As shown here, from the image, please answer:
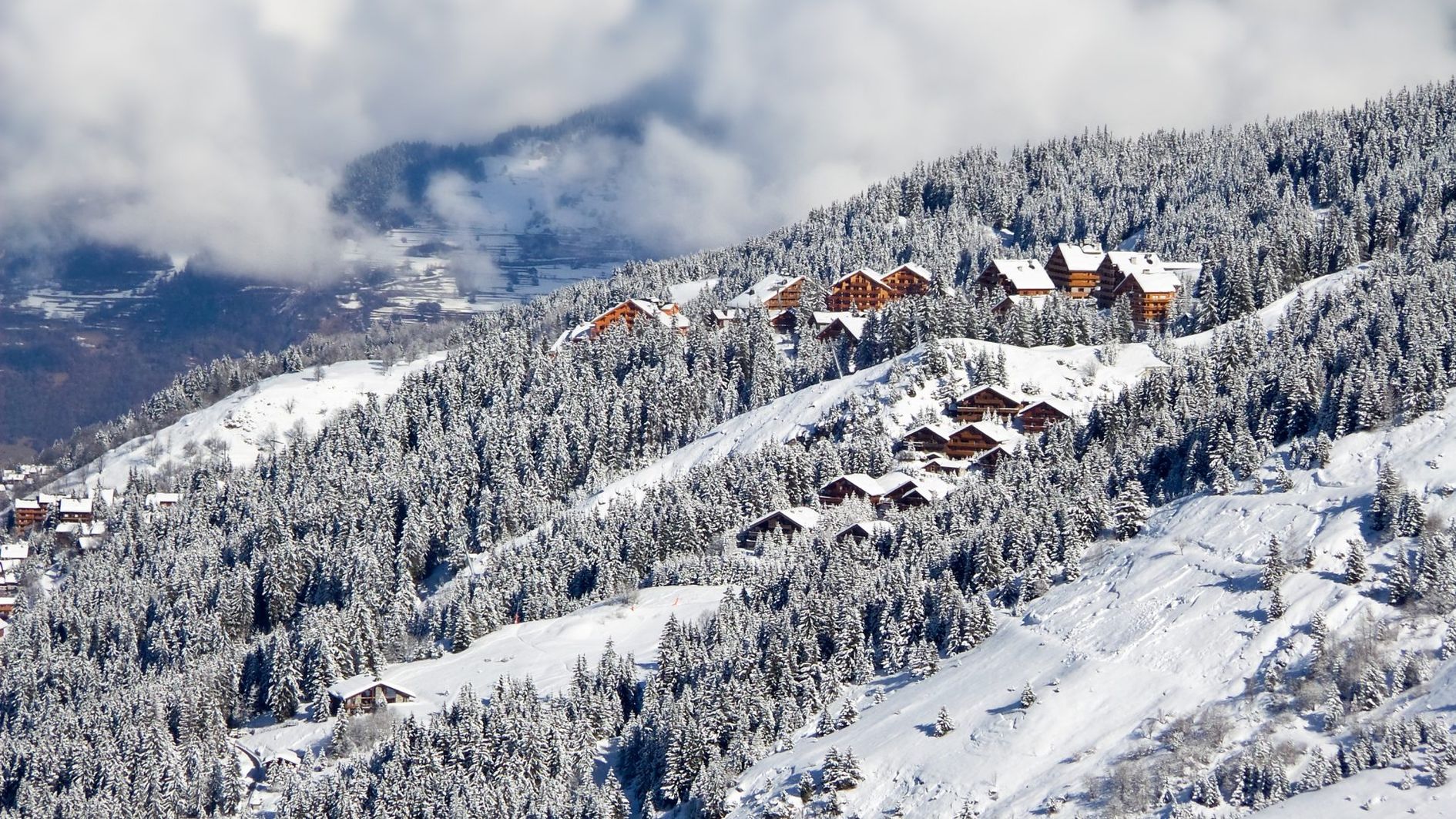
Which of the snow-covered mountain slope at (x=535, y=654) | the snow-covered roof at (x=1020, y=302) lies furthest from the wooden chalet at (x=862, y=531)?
the snow-covered roof at (x=1020, y=302)

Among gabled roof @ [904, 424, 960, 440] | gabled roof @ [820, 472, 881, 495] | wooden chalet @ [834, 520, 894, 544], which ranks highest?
gabled roof @ [904, 424, 960, 440]

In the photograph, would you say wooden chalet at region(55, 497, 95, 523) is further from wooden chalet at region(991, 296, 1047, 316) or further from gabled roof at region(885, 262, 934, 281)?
wooden chalet at region(991, 296, 1047, 316)

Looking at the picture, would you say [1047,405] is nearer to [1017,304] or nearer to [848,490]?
[848,490]

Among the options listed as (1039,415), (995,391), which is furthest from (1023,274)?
(1039,415)

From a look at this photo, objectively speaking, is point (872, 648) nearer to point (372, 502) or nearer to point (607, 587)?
point (607, 587)

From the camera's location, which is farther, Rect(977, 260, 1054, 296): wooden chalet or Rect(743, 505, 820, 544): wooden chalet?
Rect(977, 260, 1054, 296): wooden chalet

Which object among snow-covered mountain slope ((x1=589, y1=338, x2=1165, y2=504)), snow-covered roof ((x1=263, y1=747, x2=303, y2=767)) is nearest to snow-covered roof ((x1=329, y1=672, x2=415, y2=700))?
snow-covered roof ((x1=263, y1=747, x2=303, y2=767))
